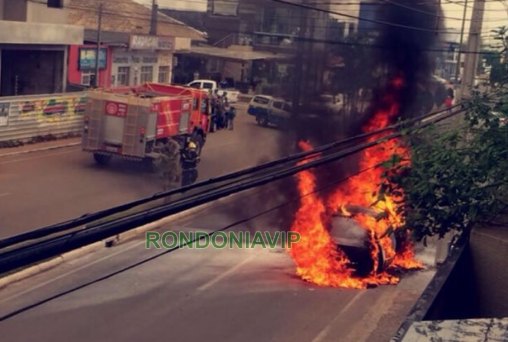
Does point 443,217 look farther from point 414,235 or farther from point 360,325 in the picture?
point 360,325

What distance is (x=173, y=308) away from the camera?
1044 cm

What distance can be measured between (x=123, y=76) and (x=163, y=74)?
156 inches

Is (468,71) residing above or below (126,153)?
above

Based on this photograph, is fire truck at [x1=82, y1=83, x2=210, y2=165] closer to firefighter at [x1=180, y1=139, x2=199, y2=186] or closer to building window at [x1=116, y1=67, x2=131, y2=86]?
firefighter at [x1=180, y1=139, x2=199, y2=186]

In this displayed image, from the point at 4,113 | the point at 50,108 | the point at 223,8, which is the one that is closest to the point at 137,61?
the point at 50,108

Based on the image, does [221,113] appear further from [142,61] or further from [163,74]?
[163,74]

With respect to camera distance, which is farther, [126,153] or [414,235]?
[126,153]

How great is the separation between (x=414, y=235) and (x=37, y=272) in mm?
5849

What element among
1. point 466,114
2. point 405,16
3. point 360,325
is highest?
point 405,16

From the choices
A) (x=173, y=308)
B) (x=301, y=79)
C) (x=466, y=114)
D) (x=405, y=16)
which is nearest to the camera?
(x=466, y=114)

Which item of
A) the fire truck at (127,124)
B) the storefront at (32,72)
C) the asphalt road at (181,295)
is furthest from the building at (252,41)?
the asphalt road at (181,295)

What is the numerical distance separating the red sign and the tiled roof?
22.1 meters

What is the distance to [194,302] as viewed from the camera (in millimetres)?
10812

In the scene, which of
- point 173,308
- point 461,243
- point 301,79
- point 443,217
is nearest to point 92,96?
point 301,79
